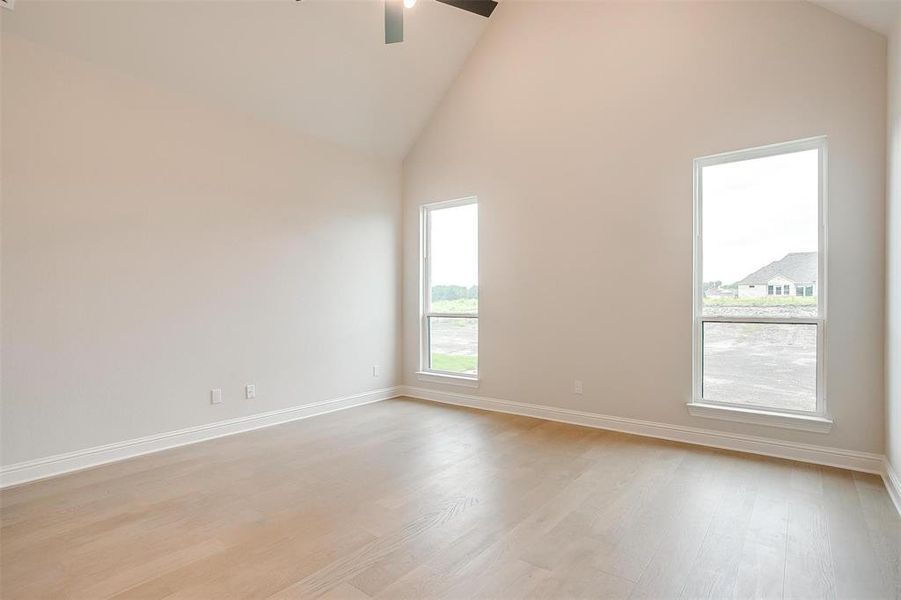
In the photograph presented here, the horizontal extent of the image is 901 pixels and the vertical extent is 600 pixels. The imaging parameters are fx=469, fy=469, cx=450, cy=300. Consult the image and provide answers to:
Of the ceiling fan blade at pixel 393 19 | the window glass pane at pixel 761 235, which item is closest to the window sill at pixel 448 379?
the window glass pane at pixel 761 235

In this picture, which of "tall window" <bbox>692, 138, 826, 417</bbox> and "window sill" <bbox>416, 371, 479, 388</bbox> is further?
"window sill" <bbox>416, 371, 479, 388</bbox>

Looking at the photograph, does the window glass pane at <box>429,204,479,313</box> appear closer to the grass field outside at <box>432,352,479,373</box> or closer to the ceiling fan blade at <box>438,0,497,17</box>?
the grass field outside at <box>432,352,479,373</box>

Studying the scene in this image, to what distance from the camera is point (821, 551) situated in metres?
2.24

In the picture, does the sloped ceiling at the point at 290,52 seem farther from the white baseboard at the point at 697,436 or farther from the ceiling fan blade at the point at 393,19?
the white baseboard at the point at 697,436

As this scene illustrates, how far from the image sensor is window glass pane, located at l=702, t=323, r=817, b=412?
350 cm

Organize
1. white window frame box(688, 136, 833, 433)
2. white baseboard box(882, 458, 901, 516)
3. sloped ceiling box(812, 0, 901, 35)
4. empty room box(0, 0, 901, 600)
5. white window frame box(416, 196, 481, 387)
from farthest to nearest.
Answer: white window frame box(416, 196, 481, 387) < white window frame box(688, 136, 833, 433) < sloped ceiling box(812, 0, 901, 35) < white baseboard box(882, 458, 901, 516) < empty room box(0, 0, 901, 600)

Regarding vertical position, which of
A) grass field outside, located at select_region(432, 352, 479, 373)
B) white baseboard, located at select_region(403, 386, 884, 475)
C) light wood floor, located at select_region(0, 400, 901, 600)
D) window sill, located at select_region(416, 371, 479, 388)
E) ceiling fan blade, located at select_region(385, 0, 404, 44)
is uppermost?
ceiling fan blade, located at select_region(385, 0, 404, 44)

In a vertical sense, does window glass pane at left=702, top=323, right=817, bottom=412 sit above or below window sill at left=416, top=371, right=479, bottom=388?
above

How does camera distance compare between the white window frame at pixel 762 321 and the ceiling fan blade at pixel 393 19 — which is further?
the white window frame at pixel 762 321

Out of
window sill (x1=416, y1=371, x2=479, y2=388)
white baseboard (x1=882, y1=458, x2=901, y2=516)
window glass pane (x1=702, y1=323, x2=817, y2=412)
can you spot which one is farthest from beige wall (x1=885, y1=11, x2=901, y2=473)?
window sill (x1=416, y1=371, x2=479, y2=388)

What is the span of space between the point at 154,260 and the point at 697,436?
4664 millimetres

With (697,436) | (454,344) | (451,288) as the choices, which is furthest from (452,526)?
(451,288)

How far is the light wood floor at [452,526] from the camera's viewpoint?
2.00 metres

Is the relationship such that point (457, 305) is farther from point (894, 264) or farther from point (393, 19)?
point (894, 264)
